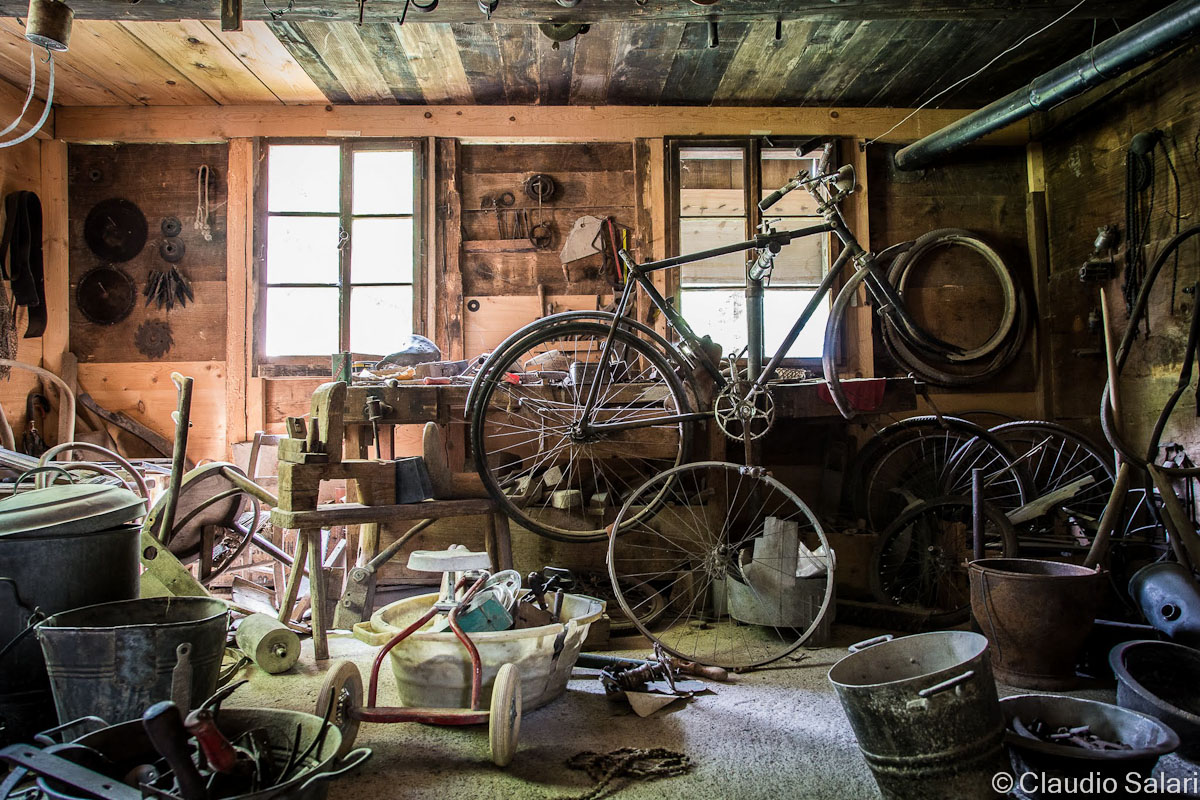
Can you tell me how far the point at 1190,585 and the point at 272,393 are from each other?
516 centimetres

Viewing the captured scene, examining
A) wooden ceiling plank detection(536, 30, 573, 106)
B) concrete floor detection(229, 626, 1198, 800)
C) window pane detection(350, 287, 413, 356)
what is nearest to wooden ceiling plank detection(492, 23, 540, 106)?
wooden ceiling plank detection(536, 30, 573, 106)

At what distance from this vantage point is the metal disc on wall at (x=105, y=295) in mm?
Answer: 4941

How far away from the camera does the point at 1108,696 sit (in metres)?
2.62

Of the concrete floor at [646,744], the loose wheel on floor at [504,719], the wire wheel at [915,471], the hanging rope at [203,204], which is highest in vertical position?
the hanging rope at [203,204]

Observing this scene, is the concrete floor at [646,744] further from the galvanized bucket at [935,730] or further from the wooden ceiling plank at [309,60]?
the wooden ceiling plank at [309,60]

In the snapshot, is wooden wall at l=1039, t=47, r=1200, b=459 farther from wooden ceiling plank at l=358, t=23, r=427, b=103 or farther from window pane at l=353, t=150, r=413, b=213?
window pane at l=353, t=150, r=413, b=213

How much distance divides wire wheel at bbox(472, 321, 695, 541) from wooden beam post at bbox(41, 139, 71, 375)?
3.22 metres

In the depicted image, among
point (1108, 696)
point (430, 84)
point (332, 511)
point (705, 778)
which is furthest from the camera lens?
point (430, 84)

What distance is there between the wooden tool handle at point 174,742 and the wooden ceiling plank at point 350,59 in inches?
155

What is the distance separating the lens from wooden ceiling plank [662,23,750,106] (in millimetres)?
4219

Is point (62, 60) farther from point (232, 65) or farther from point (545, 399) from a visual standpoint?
point (545, 399)

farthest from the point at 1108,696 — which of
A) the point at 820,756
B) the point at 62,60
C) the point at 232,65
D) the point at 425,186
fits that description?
the point at 62,60

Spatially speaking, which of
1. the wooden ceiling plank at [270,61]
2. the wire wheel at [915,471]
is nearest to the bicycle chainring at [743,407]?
the wire wheel at [915,471]

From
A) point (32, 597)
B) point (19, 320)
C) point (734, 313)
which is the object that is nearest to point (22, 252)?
point (19, 320)
